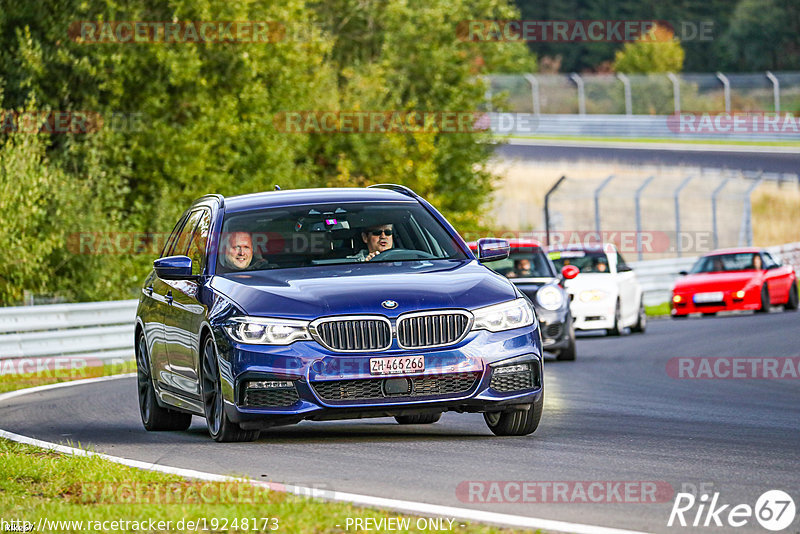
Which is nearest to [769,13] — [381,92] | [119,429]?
[381,92]

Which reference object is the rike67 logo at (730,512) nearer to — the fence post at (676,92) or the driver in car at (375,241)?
the driver in car at (375,241)

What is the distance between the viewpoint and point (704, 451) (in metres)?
9.41

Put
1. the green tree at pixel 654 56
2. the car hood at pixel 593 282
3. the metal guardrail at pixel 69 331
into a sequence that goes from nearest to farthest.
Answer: the metal guardrail at pixel 69 331, the car hood at pixel 593 282, the green tree at pixel 654 56

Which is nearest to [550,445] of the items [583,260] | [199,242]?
[199,242]

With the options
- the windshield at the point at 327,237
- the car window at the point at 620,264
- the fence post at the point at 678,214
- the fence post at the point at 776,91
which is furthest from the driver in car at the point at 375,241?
the fence post at the point at 776,91

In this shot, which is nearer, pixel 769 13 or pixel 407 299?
pixel 407 299

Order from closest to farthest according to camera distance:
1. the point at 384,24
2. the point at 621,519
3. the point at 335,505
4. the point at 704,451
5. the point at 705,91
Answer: the point at 621,519 < the point at 335,505 < the point at 704,451 < the point at 384,24 < the point at 705,91

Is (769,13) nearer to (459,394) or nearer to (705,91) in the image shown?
(705,91)

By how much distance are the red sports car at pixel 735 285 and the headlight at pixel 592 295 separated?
5.23m

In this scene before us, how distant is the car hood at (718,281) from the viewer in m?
30.3

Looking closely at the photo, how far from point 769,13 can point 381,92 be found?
53427 mm

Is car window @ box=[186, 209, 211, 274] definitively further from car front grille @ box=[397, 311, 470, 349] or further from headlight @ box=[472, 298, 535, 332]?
headlight @ box=[472, 298, 535, 332]

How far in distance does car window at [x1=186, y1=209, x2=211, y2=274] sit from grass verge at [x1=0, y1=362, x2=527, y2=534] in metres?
2.23

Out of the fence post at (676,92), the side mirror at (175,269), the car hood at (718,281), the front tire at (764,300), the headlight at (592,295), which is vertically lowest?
the fence post at (676,92)
